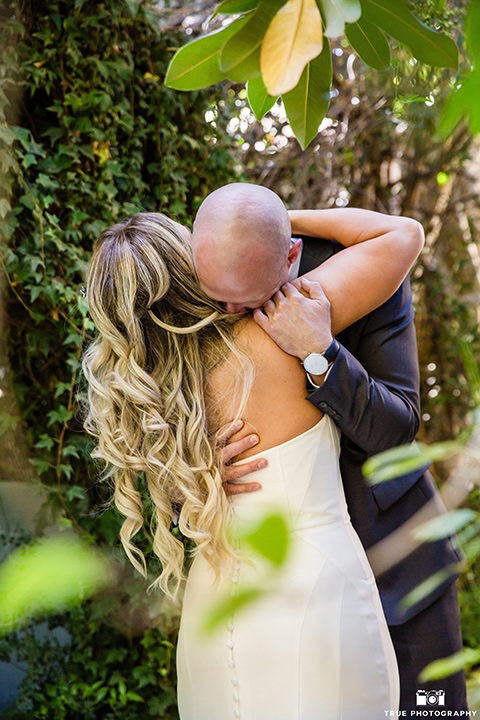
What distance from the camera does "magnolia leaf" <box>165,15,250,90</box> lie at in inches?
28.0

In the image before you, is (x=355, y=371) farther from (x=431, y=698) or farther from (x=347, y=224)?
(x=431, y=698)

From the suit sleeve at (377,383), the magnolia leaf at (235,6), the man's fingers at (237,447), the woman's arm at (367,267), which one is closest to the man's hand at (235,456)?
the man's fingers at (237,447)

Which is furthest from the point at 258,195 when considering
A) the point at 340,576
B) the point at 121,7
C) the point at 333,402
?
the point at 121,7

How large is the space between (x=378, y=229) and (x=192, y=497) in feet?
2.64

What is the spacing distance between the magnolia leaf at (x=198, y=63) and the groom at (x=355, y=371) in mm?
503

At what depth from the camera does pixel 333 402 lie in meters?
1.48

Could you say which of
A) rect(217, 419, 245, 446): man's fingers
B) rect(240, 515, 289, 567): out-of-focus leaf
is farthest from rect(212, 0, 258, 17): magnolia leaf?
rect(217, 419, 245, 446): man's fingers

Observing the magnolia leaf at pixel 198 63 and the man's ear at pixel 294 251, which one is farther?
the man's ear at pixel 294 251

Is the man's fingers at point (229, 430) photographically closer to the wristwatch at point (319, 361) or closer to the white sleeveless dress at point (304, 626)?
the white sleeveless dress at point (304, 626)

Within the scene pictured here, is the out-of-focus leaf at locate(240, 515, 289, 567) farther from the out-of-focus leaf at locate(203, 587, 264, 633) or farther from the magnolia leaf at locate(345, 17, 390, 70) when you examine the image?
the magnolia leaf at locate(345, 17, 390, 70)

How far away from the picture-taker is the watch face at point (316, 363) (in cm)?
145

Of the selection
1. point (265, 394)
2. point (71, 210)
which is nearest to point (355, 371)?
point (265, 394)

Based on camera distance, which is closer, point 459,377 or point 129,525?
point 129,525

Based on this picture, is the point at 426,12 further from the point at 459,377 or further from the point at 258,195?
the point at 459,377
